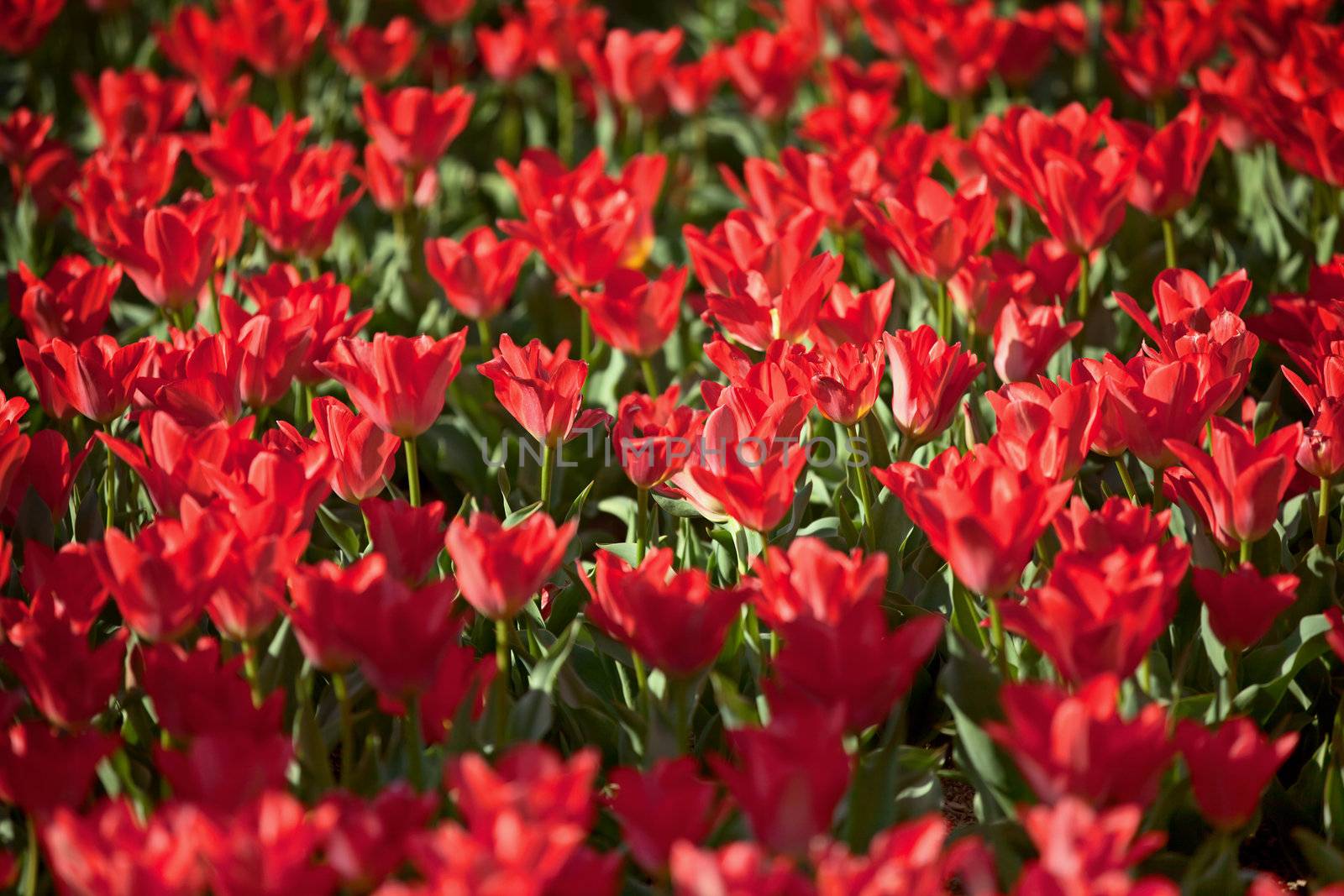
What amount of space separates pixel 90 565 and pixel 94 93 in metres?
1.77

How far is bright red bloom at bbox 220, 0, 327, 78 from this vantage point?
3.01 metres

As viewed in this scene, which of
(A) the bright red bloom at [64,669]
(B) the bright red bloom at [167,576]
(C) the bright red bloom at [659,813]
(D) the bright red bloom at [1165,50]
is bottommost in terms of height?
(D) the bright red bloom at [1165,50]

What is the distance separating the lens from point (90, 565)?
1.27 meters

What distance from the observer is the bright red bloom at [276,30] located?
9.87ft

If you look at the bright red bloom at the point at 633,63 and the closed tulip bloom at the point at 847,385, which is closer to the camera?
the closed tulip bloom at the point at 847,385

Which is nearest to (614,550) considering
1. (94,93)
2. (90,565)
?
(90,565)

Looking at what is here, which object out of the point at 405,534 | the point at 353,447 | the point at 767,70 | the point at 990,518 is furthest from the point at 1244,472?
the point at 767,70

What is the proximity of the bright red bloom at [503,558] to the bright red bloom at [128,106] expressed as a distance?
5.67 feet

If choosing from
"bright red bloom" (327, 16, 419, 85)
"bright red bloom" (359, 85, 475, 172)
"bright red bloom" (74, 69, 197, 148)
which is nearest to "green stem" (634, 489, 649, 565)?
"bright red bloom" (359, 85, 475, 172)

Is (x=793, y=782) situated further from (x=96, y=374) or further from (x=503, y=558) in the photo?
(x=96, y=374)

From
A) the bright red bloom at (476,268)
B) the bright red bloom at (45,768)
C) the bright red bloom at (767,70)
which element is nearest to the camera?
the bright red bloom at (45,768)

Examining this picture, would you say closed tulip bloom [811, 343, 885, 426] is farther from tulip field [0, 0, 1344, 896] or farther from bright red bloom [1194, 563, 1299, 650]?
bright red bloom [1194, 563, 1299, 650]

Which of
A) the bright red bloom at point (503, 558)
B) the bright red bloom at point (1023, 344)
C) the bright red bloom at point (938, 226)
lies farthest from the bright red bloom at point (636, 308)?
the bright red bloom at point (503, 558)

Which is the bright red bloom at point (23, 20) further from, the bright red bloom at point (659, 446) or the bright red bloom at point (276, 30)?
the bright red bloom at point (659, 446)
